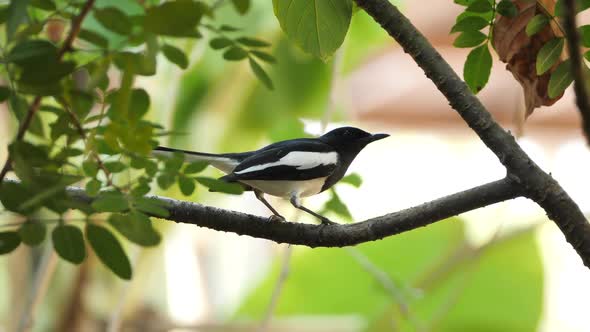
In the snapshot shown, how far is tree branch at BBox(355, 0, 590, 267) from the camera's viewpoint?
0.66 meters

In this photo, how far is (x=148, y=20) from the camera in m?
0.42

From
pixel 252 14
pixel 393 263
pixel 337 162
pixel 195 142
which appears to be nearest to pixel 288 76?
pixel 252 14

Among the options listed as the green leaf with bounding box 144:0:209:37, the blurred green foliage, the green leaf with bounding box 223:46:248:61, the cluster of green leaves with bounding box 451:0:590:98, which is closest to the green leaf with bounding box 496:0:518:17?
the cluster of green leaves with bounding box 451:0:590:98

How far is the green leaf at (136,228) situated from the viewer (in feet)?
1.62

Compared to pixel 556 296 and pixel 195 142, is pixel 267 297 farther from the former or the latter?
pixel 556 296

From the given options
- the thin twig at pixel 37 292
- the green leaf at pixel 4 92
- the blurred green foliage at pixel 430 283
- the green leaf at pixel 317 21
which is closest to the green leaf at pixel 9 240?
the green leaf at pixel 4 92

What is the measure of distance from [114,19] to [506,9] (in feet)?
1.27

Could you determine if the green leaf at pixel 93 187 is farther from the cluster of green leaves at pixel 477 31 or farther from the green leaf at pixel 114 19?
the cluster of green leaves at pixel 477 31

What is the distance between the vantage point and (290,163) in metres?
1.09

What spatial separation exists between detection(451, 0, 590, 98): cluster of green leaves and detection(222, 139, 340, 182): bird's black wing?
0.37 metres

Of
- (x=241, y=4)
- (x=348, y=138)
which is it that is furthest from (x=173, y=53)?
(x=348, y=138)

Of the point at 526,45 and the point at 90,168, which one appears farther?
the point at 526,45

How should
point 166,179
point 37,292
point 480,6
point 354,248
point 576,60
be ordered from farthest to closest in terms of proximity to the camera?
point 354,248 → point 37,292 → point 480,6 → point 166,179 → point 576,60

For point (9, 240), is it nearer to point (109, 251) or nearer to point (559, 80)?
point (109, 251)
